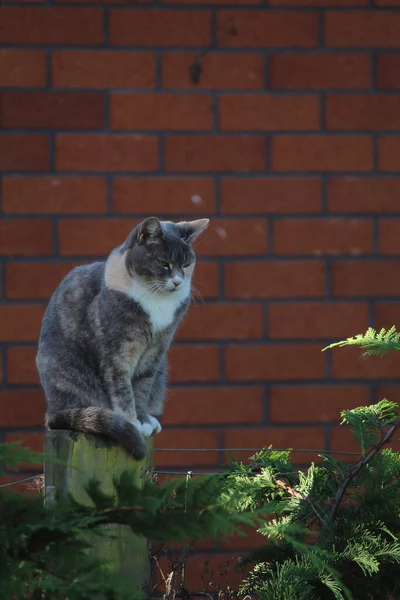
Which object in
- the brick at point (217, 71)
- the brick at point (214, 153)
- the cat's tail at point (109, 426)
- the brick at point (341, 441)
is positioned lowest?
the brick at point (341, 441)

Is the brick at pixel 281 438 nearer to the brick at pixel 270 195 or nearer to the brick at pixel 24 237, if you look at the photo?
the brick at pixel 270 195

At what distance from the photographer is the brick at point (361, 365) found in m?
2.69

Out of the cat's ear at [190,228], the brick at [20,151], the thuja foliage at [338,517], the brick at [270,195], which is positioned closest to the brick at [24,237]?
the brick at [20,151]

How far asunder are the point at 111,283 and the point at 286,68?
105 cm

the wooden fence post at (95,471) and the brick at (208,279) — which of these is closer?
the wooden fence post at (95,471)

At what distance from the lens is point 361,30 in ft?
8.93

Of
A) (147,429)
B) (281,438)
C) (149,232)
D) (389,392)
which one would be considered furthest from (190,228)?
(389,392)

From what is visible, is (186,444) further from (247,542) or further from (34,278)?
(34,278)

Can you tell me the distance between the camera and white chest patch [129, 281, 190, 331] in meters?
2.03

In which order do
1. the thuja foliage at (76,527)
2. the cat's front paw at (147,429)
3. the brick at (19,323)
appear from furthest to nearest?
the brick at (19,323) < the cat's front paw at (147,429) < the thuja foliage at (76,527)

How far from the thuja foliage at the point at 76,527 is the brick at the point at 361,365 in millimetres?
1753

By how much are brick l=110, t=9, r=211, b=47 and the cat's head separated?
2.68 ft

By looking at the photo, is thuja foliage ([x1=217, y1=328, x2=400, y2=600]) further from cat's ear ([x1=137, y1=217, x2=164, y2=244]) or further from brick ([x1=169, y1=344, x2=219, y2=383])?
brick ([x1=169, y1=344, x2=219, y2=383])

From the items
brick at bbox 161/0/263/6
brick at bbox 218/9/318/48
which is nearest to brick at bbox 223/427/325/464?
brick at bbox 218/9/318/48
